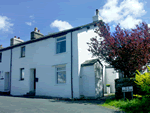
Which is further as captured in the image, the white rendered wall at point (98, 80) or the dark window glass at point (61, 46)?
the dark window glass at point (61, 46)

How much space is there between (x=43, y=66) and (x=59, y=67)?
2034 millimetres

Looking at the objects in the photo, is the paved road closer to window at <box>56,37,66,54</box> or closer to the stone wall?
the stone wall

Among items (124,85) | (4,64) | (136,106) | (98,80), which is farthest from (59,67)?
(4,64)

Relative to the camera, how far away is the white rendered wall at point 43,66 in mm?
14758

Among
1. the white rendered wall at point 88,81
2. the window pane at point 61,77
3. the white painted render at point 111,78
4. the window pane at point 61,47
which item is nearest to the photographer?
the white rendered wall at point 88,81

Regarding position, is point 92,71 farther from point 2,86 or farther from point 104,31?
point 2,86

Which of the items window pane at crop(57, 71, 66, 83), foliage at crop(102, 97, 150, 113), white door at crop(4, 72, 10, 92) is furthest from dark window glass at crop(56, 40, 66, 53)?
white door at crop(4, 72, 10, 92)

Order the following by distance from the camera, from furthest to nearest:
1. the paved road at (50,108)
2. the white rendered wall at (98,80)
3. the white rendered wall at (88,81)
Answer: the white rendered wall at (98,80)
the white rendered wall at (88,81)
the paved road at (50,108)

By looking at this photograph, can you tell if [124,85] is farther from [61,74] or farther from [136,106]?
[61,74]

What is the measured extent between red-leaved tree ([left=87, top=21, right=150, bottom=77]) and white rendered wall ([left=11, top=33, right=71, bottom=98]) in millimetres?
4005

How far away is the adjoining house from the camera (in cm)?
1394

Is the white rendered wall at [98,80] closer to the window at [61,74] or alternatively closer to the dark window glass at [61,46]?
the window at [61,74]

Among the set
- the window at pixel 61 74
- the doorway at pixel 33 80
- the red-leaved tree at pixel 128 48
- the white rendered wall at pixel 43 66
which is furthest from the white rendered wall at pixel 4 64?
the red-leaved tree at pixel 128 48

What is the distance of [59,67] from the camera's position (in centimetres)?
1538
